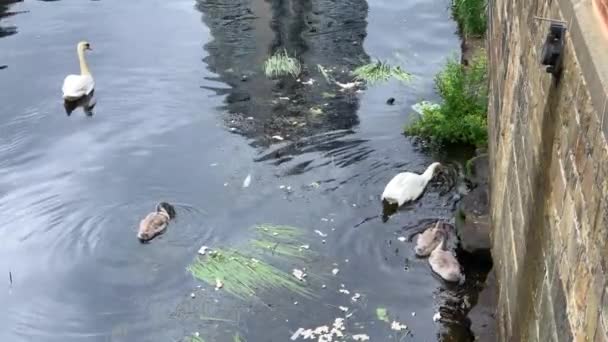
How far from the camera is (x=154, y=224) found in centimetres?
893

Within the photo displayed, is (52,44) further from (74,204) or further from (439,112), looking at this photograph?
(439,112)

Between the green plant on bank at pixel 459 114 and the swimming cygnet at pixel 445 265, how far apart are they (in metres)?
2.69

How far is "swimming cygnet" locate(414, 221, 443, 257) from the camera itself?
27.9ft

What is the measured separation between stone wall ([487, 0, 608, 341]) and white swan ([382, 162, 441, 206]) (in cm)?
Answer: 209

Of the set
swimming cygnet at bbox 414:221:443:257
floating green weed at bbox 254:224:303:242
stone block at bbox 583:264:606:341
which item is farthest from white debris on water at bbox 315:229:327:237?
stone block at bbox 583:264:606:341

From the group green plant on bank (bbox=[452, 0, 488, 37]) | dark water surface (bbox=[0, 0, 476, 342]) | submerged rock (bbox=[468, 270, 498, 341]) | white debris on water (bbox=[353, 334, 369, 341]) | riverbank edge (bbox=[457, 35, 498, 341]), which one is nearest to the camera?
submerged rock (bbox=[468, 270, 498, 341])

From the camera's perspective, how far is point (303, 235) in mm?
8969

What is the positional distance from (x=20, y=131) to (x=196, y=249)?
14.7 ft

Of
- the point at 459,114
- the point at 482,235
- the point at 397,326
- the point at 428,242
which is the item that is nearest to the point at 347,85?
the point at 459,114

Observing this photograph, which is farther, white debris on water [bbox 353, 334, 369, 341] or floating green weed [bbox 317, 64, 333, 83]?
floating green weed [bbox 317, 64, 333, 83]

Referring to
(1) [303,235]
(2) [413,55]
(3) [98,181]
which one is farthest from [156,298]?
(2) [413,55]

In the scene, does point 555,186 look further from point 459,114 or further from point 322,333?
point 459,114

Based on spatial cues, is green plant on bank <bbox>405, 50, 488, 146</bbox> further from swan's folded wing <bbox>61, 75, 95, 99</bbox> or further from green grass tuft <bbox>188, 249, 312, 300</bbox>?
swan's folded wing <bbox>61, 75, 95, 99</bbox>

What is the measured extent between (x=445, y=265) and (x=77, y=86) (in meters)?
7.09
